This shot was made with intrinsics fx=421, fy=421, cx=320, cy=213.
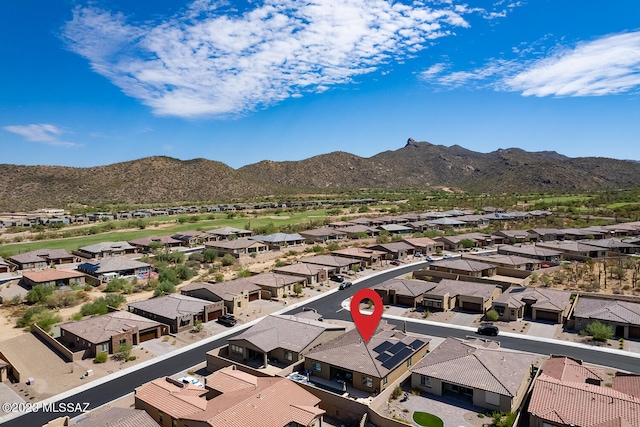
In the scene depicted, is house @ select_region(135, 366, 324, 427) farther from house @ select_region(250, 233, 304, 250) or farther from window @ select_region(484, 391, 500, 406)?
house @ select_region(250, 233, 304, 250)

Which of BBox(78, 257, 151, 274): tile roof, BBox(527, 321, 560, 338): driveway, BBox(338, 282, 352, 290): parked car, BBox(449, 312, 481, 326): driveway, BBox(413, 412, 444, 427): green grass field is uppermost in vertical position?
BBox(78, 257, 151, 274): tile roof

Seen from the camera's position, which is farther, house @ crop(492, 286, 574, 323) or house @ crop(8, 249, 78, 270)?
house @ crop(8, 249, 78, 270)

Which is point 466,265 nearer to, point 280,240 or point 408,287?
point 408,287

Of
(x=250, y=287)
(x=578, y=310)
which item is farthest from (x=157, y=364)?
(x=578, y=310)

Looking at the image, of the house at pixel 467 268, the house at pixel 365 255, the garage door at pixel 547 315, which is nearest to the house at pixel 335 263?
the house at pixel 365 255

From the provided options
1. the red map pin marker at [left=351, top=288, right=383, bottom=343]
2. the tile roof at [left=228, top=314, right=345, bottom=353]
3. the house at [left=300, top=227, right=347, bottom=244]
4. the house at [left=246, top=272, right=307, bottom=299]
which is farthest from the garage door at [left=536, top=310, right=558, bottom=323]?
the house at [left=300, top=227, right=347, bottom=244]

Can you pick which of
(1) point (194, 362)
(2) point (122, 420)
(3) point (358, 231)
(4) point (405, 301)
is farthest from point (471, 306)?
(3) point (358, 231)

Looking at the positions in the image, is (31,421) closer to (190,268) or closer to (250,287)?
(250,287)

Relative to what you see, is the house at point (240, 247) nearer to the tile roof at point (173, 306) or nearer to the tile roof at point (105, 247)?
the tile roof at point (105, 247)
